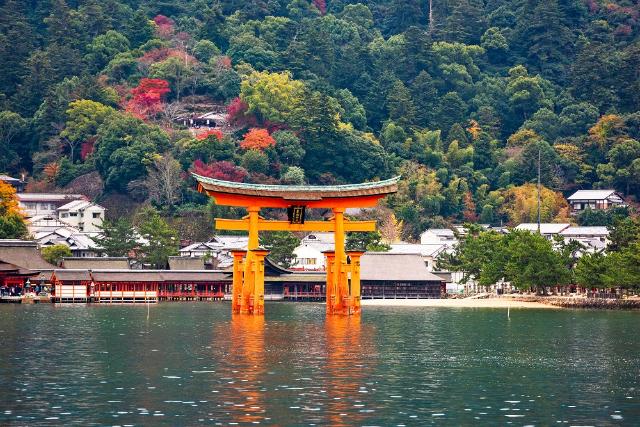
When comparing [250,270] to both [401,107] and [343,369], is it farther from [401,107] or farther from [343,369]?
[401,107]

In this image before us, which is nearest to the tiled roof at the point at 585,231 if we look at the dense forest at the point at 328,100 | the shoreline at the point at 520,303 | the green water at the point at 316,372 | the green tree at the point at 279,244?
the dense forest at the point at 328,100

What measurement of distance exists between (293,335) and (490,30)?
101 metres

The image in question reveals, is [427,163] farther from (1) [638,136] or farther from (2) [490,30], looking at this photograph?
(2) [490,30]

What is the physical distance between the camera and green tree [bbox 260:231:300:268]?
101438 mm

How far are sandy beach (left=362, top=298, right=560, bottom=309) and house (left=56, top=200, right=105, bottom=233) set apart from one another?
3146 centimetres

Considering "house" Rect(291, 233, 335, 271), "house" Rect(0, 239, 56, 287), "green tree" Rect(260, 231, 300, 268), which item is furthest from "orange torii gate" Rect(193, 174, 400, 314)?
"house" Rect(291, 233, 335, 271)

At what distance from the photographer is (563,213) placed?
12081 cm

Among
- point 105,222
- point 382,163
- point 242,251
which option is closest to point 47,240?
point 105,222

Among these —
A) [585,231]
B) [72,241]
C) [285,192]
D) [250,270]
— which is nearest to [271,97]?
[72,241]

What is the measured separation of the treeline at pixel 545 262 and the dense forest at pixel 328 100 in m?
28.1

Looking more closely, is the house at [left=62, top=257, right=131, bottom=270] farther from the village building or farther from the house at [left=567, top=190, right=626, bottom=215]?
the house at [left=567, top=190, right=626, bottom=215]

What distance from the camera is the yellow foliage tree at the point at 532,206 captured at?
4732 inches

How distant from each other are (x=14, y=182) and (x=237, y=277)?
59381 millimetres

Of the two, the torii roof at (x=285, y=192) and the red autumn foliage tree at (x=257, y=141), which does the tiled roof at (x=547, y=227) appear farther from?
the torii roof at (x=285, y=192)
